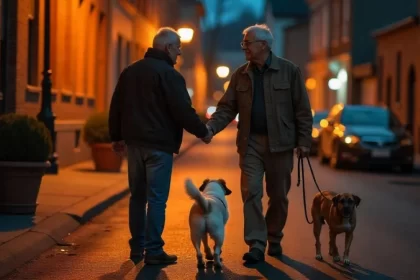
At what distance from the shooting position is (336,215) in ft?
30.2

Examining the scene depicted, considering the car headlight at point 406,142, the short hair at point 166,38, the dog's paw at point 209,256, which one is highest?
the short hair at point 166,38

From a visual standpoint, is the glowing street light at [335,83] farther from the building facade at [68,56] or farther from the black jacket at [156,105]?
the black jacket at [156,105]

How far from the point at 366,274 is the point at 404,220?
467cm

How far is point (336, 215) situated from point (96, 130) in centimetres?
1175

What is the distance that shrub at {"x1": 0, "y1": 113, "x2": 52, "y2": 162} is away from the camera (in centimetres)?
1174

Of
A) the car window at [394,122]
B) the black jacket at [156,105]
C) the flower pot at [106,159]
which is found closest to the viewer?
the black jacket at [156,105]

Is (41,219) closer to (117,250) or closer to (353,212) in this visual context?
(117,250)

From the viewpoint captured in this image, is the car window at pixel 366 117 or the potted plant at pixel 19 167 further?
the car window at pixel 366 117

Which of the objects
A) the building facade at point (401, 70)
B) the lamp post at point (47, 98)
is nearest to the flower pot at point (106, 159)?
the lamp post at point (47, 98)

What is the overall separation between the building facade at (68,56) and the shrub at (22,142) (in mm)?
5623

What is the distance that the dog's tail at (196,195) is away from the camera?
8.27 meters

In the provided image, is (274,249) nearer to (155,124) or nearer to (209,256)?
(209,256)

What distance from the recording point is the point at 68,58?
75.9ft

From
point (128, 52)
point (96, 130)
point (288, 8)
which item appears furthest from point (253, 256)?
point (288, 8)
